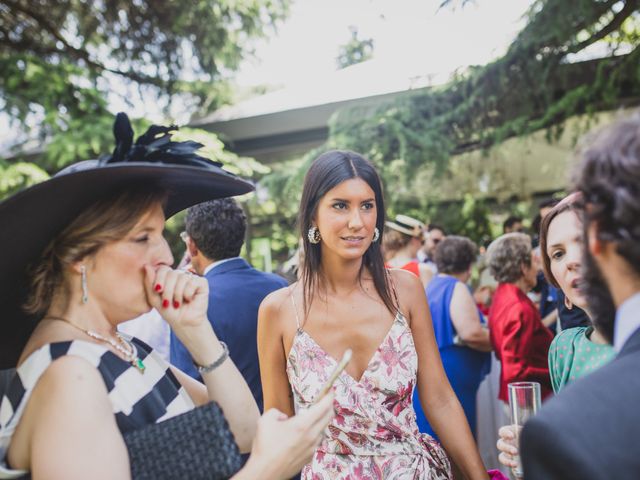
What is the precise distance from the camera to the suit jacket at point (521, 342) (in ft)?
14.1

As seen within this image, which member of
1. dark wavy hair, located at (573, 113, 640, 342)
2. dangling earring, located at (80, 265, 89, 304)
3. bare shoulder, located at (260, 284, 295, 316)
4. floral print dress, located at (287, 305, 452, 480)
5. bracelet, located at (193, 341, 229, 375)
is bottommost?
floral print dress, located at (287, 305, 452, 480)

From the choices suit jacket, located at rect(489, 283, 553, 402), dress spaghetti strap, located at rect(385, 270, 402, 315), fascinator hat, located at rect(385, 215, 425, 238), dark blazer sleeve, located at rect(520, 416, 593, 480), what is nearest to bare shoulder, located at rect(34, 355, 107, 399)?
dark blazer sleeve, located at rect(520, 416, 593, 480)

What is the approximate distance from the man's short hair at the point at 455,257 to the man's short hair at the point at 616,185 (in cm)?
411

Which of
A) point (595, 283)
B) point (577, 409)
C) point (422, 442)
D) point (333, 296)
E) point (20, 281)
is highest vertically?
point (20, 281)

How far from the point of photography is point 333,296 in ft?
8.92

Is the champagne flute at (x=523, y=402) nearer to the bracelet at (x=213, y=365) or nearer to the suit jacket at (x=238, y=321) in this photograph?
the bracelet at (x=213, y=365)

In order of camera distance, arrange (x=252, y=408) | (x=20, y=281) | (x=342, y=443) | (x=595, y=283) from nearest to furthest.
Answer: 1. (x=595, y=283)
2. (x=20, y=281)
3. (x=252, y=408)
4. (x=342, y=443)

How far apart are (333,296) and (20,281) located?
1395mm

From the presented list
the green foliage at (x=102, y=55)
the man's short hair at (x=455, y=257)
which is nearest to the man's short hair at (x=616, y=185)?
the man's short hair at (x=455, y=257)

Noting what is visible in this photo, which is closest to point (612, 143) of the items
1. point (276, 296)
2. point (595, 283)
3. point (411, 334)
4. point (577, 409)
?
point (595, 283)

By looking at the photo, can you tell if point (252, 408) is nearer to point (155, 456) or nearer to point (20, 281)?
point (155, 456)

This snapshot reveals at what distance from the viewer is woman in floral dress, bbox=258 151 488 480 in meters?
2.42

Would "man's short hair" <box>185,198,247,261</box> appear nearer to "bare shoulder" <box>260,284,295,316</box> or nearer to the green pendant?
"bare shoulder" <box>260,284,295,316</box>

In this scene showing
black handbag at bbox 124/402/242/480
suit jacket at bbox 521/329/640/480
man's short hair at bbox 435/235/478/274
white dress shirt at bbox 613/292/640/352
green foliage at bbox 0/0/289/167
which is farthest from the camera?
green foliage at bbox 0/0/289/167
